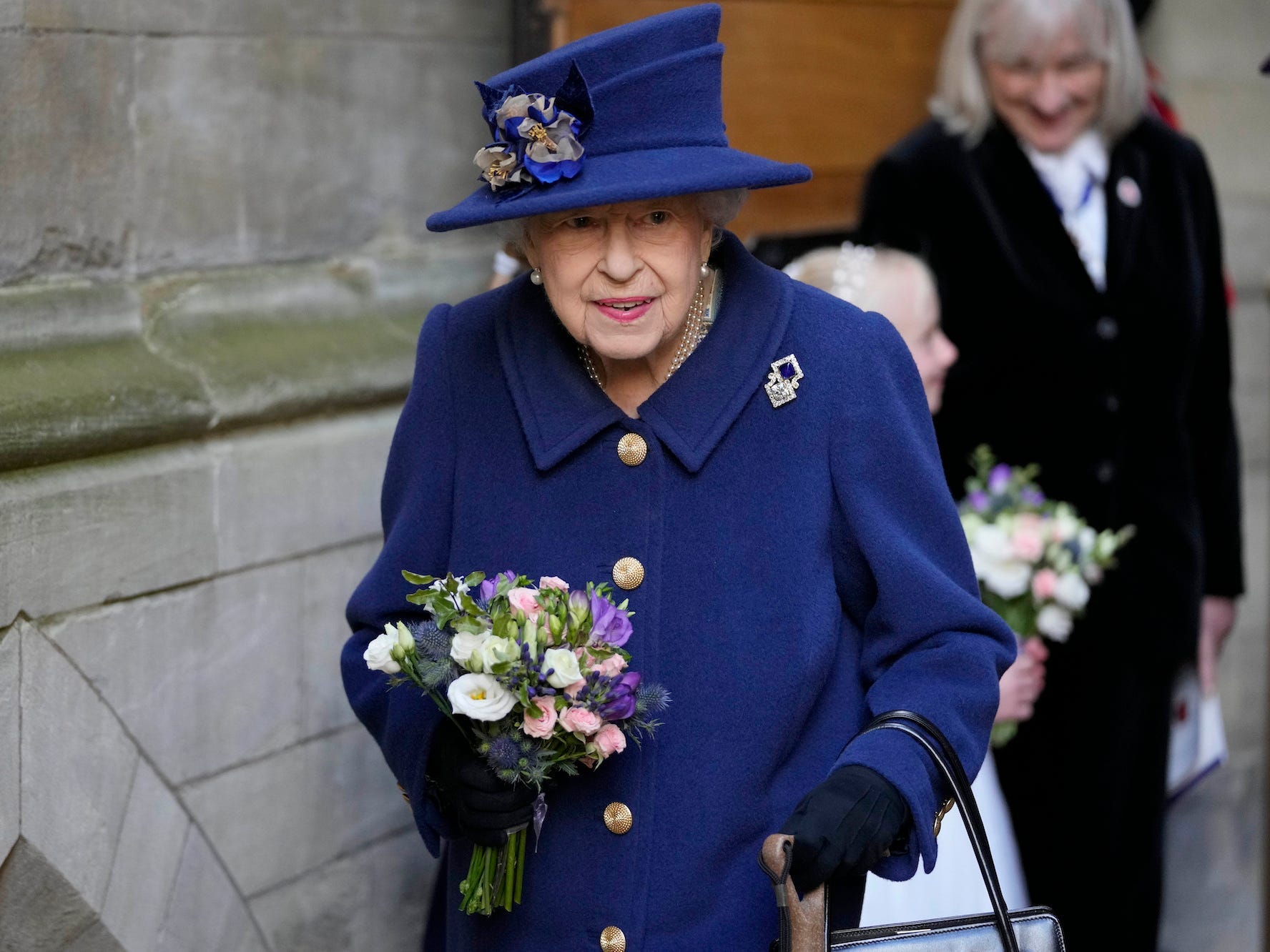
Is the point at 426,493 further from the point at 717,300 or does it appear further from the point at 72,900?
the point at 72,900

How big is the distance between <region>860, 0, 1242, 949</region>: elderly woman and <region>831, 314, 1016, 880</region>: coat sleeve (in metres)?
1.72

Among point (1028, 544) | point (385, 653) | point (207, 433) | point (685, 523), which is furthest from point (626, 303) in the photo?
point (1028, 544)

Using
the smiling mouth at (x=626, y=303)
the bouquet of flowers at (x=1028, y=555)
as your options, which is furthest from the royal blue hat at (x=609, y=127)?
the bouquet of flowers at (x=1028, y=555)

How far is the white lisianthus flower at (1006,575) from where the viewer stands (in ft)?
11.2

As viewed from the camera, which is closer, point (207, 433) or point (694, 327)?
point (694, 327)

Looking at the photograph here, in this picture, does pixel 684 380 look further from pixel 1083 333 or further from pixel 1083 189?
pixel 1083 189

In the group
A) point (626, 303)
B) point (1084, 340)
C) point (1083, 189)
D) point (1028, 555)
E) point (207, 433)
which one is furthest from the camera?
point (1083, 189)

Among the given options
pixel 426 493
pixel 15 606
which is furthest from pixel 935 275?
pixel 15 606

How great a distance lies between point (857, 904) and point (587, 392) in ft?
2.58

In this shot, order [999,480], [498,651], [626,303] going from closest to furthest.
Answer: [498,651], [626,303], [999,480]

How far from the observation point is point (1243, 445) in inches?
205

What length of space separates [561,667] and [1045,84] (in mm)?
2547

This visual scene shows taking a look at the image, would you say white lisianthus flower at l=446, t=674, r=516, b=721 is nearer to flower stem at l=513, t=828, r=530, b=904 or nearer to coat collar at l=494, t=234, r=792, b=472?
flower stem at l=513, t=828, r=530, b=904

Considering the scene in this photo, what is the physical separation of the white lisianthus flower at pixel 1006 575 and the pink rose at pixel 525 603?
1.63 metres
